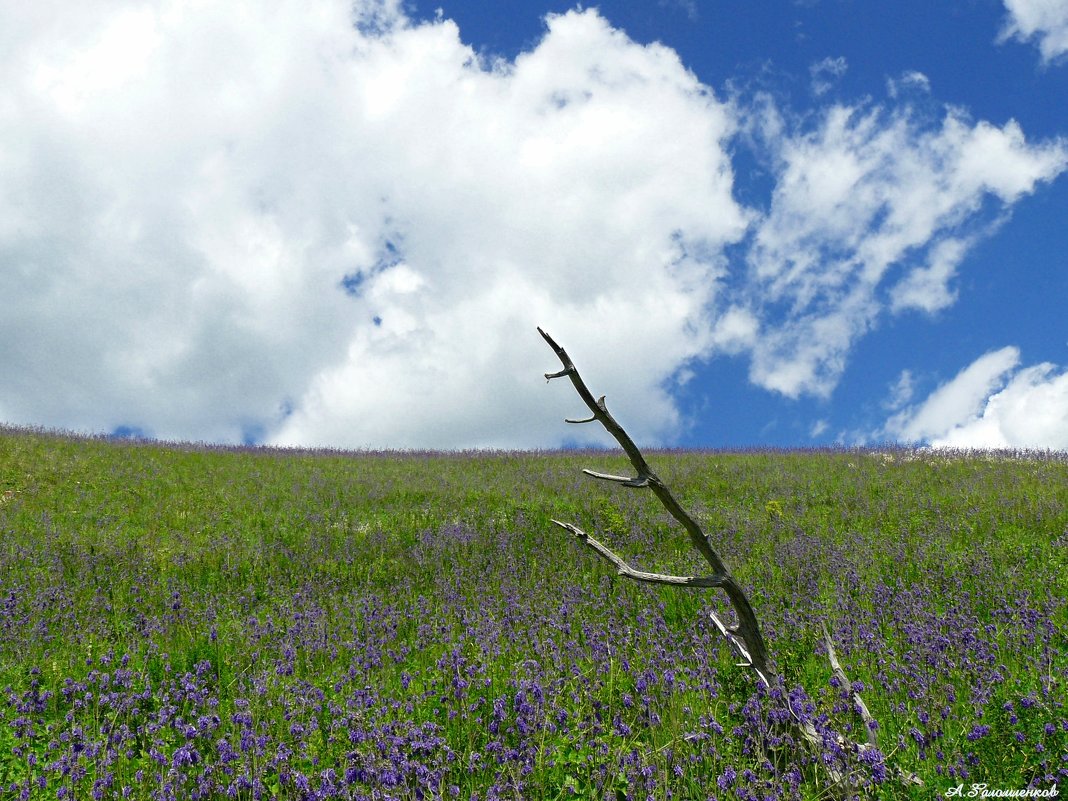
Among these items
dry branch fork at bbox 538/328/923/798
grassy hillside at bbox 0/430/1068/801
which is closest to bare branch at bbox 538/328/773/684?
dry branch fork at bbox 538/328/923/798

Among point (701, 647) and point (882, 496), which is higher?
point (882, 496)

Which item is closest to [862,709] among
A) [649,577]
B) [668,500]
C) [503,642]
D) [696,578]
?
[696,578]

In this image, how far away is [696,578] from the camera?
3.55 meters

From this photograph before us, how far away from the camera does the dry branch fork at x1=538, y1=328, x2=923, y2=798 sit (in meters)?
3.24

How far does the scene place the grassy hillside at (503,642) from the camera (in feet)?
11.5

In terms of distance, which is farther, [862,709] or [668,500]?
[862,709]

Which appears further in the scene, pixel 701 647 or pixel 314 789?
pixel 701 647

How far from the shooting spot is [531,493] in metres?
15.4

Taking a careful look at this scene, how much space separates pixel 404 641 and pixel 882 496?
12576 millimetres

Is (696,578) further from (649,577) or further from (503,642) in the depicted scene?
(503,642)

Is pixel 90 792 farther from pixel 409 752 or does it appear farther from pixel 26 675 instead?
pixel 26 675

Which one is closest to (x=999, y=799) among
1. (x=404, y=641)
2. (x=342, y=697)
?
(x=342, y=697)

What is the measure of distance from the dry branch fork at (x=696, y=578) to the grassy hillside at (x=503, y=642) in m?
0.15

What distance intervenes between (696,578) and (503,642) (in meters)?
3.12
